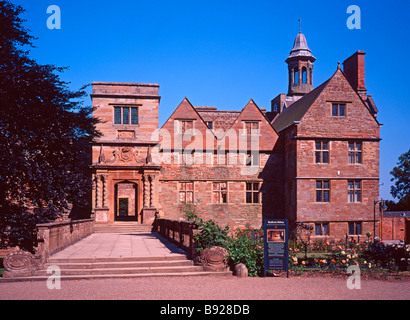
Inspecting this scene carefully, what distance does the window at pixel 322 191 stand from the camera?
2733cm

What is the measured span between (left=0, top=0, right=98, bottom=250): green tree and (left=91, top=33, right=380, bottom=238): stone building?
8.49m

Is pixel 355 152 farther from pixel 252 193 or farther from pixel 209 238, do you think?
pixel 209 238

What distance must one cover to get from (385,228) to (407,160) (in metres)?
24.9

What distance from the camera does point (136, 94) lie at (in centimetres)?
2828

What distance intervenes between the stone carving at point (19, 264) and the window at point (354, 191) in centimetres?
2218

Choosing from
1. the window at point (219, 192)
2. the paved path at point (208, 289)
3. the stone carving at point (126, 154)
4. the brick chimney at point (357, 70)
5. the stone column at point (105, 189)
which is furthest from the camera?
the brick chimney at point (357, 70)

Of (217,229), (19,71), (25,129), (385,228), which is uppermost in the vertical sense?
(19,71)

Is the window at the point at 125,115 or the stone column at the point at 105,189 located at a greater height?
the window at the point at 125,115

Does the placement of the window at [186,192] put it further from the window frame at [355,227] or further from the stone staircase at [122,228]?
the window frame at [355,227]

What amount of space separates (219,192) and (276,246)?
1788cm

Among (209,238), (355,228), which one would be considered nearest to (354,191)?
(355,228)

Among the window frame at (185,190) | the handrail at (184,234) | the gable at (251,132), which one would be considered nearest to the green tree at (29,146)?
the handrail at (184,234)
